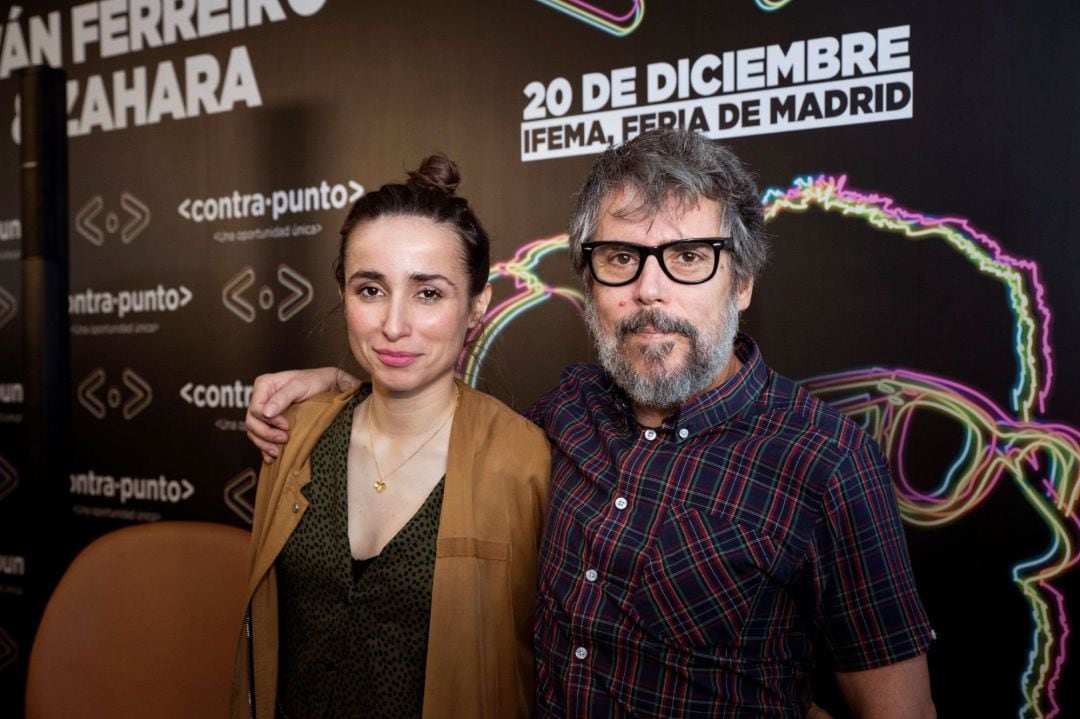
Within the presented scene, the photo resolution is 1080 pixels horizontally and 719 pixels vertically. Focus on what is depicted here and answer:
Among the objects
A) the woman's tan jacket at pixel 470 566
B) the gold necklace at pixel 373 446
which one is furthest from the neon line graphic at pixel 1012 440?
the gold necklace at pixel 373 446

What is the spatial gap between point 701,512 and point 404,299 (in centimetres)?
67

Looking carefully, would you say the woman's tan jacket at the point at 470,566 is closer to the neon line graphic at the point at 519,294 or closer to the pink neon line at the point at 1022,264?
the neon line graphic at the point at 519,294

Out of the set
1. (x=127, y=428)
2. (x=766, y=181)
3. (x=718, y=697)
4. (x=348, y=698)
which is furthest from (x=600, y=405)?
(x=127, y=428)

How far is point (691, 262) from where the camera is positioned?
142cm

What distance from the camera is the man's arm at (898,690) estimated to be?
4.20 ft

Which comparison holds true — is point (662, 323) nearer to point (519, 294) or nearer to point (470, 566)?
point (470, 566)

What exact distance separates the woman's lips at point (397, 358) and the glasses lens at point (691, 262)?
20.1 inches

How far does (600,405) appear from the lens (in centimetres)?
161

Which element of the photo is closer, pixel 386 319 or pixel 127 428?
pixel 386 319

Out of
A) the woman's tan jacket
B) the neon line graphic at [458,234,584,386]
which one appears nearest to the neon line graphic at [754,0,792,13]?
the neon line graphic at [458,234,584,386]

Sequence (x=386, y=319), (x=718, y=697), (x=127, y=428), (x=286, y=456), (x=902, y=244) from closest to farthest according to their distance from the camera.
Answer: (x=718, y=697) → (x=386, y=319) → (x=286, y=456) → (x=902, y=244) → (x=127, y=428)

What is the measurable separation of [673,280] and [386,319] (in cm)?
54

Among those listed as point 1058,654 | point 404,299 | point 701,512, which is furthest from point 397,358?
point 1058,654

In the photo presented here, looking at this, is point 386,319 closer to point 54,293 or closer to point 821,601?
point 821,601
